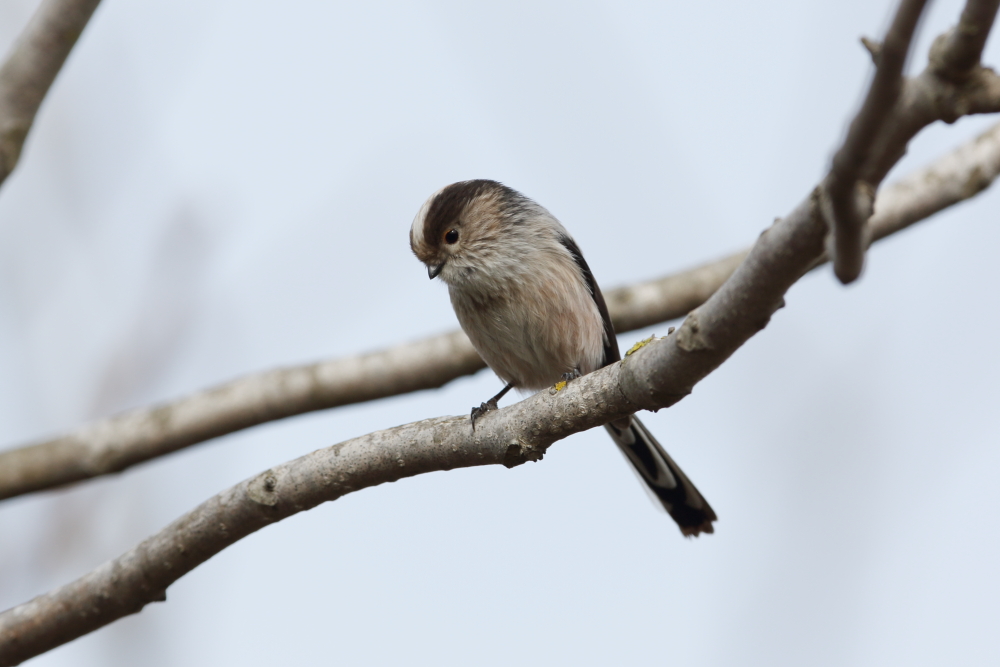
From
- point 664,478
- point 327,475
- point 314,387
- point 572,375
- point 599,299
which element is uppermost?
point 314,387

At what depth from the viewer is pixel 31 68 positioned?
12.9 ft

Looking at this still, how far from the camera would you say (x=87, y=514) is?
17.3ft

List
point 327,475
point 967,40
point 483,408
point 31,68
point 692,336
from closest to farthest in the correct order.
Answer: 1. point 967,40
2. point 692,336
3. point 327,475
4. point 31,68
5. point 483,408

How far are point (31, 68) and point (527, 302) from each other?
2.64 m

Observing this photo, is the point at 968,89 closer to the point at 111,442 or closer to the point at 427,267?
the point at 427,267

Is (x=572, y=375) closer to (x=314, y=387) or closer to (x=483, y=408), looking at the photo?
(x=483, y=408)

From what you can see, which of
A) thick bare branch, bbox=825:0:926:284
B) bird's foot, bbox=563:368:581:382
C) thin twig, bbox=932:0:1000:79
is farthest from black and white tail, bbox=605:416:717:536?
thin twig, bbox=932:0:1000:79

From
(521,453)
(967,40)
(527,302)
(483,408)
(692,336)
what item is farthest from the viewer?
(527,302)

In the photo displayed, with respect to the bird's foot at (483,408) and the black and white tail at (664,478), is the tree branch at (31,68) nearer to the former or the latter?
the bird's foot at (483,408)

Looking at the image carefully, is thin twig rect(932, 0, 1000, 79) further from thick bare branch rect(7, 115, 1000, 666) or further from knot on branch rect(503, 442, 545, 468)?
knot on branch rect(503, 442, 545, 468)

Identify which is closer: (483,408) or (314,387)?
(483,408)

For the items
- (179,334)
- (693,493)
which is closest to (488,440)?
(693,493)

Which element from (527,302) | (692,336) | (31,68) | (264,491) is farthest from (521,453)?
(31,68)

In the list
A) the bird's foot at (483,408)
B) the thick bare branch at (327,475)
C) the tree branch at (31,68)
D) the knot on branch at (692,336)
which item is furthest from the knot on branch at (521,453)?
the tree branch at (31,68)
